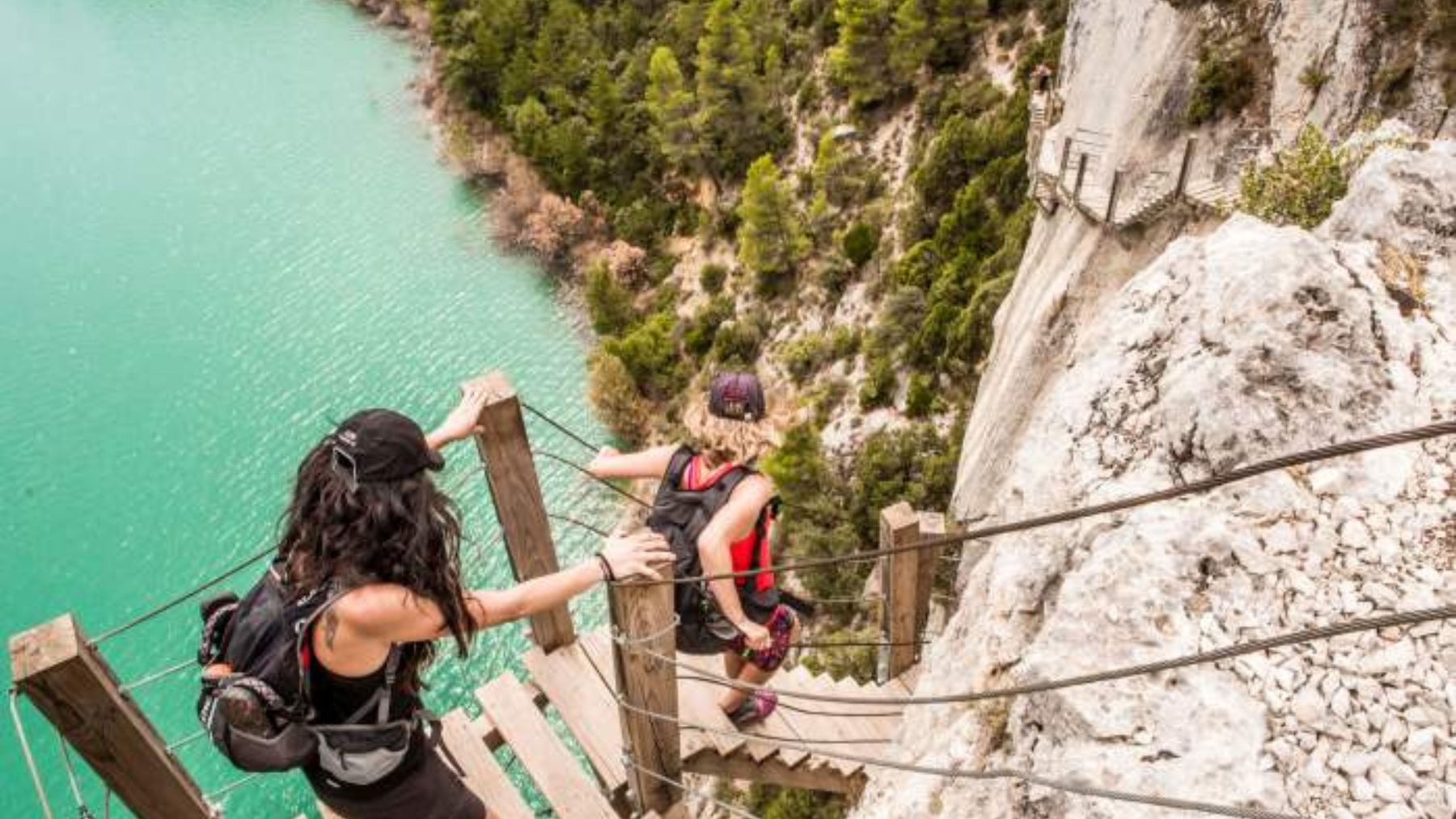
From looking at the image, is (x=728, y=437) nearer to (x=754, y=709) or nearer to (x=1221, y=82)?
(x=754, y=709)

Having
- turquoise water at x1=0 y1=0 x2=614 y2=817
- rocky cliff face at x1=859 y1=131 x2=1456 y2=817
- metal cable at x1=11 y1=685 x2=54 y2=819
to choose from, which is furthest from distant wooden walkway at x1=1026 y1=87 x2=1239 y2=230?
metal cable at x1=11 y1=685 x2=54 y2=819

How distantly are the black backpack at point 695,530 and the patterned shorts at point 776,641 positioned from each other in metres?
0.16

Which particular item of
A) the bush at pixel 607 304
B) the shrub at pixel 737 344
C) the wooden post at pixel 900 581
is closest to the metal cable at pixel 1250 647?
the wooden post at pixel 900 581

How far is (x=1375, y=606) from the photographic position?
3.09m

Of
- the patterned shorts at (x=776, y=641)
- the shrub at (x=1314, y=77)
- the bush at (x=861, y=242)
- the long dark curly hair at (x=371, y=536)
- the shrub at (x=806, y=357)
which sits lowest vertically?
the shrub at (x=806, y=357)

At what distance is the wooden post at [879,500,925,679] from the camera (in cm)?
512

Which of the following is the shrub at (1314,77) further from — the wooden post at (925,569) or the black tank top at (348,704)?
the black tank top at (348,704)

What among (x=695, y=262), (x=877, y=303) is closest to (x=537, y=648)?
(x=877, y=303)

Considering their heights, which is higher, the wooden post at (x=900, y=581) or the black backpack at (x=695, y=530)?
the black backpack at (x=695, y=530)

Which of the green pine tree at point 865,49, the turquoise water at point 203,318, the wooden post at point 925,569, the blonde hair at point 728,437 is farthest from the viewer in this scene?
the green pine tree at point 865,49

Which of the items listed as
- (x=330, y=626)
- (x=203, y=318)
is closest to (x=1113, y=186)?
(x=330, y=626)

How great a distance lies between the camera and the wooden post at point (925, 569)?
533 centimetres

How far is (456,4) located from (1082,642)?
47604 mm

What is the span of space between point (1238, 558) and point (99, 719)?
405 centimetres
